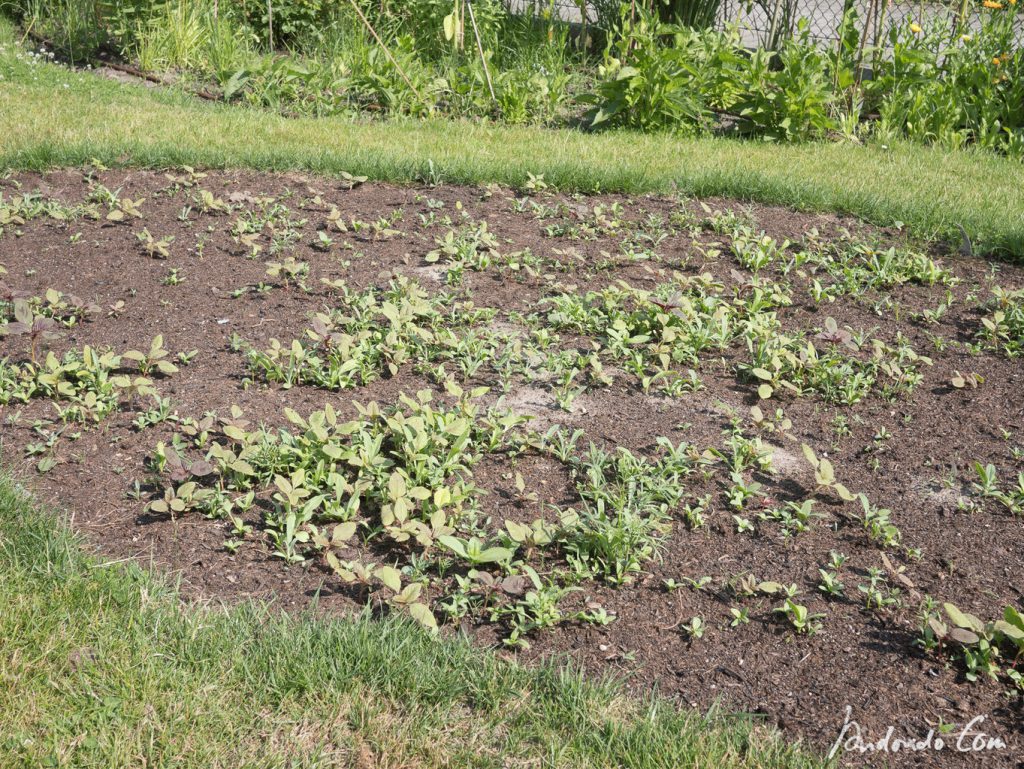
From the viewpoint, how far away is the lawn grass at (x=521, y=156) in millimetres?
5738

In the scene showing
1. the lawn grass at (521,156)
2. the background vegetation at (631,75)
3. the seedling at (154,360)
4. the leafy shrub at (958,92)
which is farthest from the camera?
the leafy shrub at (958,92)

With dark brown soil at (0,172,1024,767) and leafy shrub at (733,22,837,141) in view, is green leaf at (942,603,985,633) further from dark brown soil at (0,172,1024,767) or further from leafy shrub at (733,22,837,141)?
leafy shrub at (733,22,837,141)

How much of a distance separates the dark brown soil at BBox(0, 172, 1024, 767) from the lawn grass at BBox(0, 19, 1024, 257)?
0.99 feet

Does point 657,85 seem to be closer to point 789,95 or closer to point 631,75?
point 631,75

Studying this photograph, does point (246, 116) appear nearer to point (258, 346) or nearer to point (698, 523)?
point (258, 346)

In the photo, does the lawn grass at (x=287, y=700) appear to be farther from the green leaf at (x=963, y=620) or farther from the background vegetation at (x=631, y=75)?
the background vegetation at (x=631, y=75)

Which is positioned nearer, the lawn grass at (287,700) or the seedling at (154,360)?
the lawn grass at (287,700)

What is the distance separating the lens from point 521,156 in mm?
6379

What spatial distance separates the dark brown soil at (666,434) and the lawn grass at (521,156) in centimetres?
30

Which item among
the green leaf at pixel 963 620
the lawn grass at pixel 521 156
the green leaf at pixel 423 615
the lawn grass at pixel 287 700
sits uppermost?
the lawn grass at pixel 521 156

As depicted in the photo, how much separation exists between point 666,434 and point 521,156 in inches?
133

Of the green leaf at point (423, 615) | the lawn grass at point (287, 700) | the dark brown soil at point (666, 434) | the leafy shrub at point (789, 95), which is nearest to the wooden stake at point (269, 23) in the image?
the dark brown soil at point (666, 434)

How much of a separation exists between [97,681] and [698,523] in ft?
5.49

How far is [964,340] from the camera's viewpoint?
4.25 m
